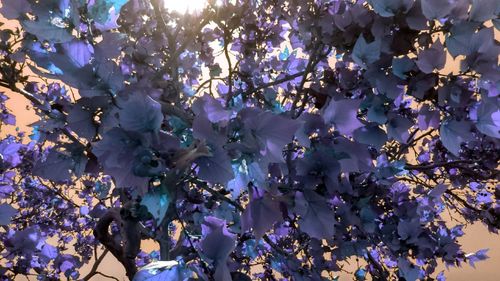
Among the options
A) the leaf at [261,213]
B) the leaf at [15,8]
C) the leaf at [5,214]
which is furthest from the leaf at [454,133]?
the leaf at [5,214]

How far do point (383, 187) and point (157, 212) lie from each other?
197cm

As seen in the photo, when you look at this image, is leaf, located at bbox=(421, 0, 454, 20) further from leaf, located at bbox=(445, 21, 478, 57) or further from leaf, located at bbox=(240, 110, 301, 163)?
leaf, located at bbox=(240, 110, 301, 163)

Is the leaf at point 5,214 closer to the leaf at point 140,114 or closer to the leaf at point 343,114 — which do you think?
the leaf at point 140,114

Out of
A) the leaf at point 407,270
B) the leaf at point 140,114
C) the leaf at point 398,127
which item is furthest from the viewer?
the leaf at point 407,270

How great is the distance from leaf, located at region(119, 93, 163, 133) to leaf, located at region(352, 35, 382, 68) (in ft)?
2.50

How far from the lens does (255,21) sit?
3.83 metres

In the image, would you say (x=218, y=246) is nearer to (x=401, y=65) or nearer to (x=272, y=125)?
(x=272, y=125)

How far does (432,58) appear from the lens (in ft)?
4.50

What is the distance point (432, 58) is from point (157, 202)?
97 cm

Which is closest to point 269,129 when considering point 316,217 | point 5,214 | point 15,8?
point 316,217

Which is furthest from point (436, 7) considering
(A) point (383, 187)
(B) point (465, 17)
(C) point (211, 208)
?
(C) point (211, 208)

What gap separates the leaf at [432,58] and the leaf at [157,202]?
2.96 ft

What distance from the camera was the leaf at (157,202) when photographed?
93 cm

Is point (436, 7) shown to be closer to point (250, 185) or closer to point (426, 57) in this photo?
point (426, 57)
